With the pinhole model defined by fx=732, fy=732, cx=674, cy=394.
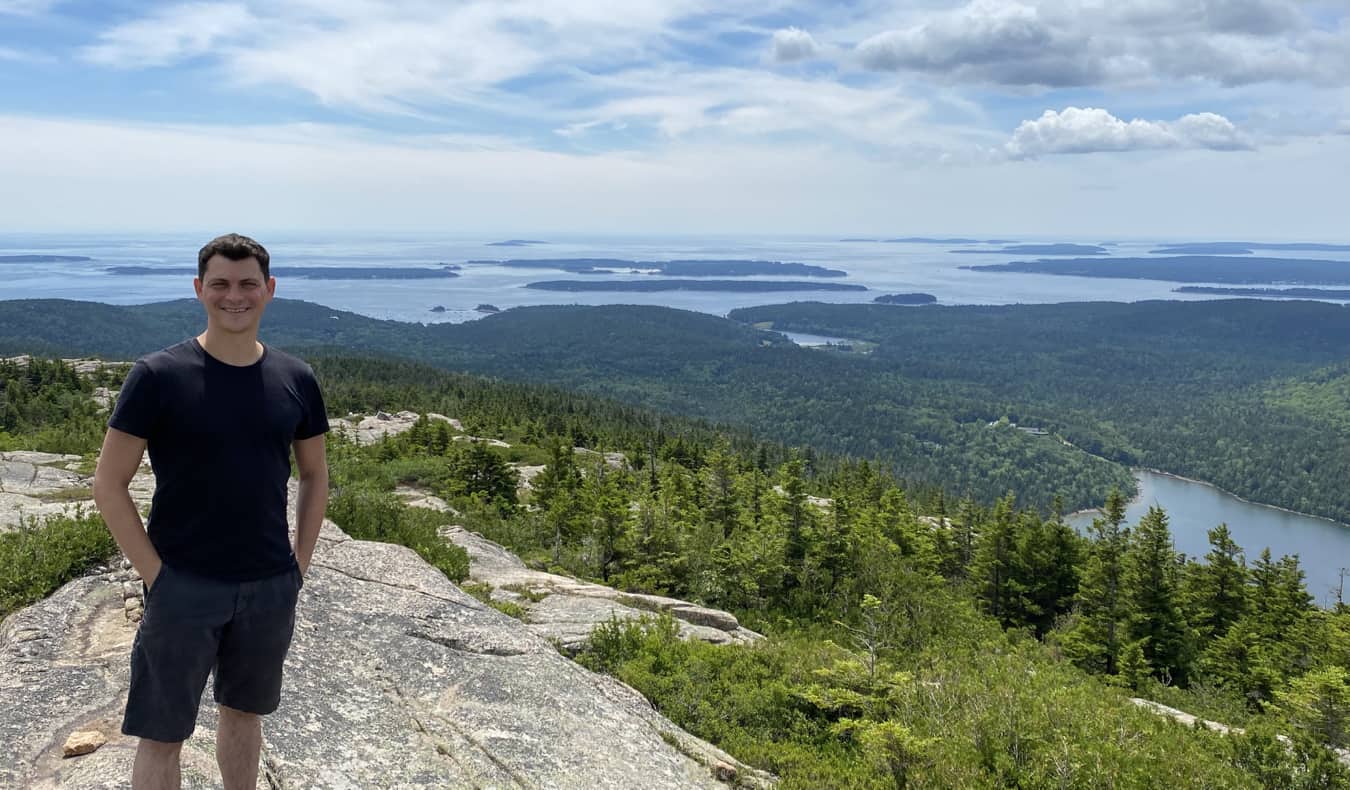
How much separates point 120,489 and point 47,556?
635cm

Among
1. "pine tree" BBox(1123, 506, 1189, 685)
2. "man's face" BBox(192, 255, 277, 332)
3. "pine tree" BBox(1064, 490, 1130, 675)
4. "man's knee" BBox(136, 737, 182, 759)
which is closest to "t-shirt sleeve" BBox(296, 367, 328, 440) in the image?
"man's face" BBox(192, 255, 277, 332)

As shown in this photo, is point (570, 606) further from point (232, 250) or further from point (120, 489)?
point (232, 250)

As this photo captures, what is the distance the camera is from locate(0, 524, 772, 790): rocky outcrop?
18.0 ft

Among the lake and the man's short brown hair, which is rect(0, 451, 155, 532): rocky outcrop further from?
the lake

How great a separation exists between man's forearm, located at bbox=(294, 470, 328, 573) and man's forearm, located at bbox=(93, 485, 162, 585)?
0.86 m

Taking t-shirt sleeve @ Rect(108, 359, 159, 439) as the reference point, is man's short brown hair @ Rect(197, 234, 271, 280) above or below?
above

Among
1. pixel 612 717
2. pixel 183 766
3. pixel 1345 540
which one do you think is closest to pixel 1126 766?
pixel 612 717

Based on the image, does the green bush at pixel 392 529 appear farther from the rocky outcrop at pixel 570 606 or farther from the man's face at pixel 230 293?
the man's face at pixel 230 293

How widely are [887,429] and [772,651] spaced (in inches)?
7407

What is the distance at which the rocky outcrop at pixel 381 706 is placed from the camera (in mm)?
5500

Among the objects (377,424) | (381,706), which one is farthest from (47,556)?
(377,424)

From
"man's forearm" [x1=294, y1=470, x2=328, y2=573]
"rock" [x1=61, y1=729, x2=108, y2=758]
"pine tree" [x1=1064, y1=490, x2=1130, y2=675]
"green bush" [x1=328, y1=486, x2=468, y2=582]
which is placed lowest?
"pine tree" [x1=1064, y1=490, x2=1130, y2=675]

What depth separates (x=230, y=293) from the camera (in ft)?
13.5

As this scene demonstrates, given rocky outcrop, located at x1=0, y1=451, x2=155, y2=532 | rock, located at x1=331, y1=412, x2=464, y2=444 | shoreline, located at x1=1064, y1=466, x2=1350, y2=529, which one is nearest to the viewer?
rocky outcrop, located at x1=0, y1=451, x2=155, y2=532
